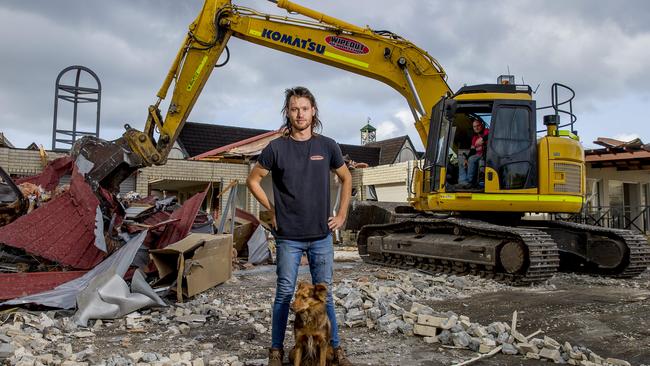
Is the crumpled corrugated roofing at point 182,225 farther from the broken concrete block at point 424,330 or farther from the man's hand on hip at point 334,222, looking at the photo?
the man's hand on hip at point 334,222

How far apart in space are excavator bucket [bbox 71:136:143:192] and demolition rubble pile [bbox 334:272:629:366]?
4.11 metres

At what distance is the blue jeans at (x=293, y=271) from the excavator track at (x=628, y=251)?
20.9 ft

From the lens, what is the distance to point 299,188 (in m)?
3.60

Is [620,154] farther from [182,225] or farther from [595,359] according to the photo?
[595,359]

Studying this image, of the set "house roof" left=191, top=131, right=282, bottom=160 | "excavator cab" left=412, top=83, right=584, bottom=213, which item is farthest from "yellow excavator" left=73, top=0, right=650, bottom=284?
"house roof" left=191, top=131, right=282, bottom=160

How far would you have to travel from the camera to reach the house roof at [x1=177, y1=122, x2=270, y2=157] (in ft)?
83.7

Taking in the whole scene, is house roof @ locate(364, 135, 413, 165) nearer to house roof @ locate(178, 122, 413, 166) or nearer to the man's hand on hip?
house roof @ locate(178, 122, 413, 166)

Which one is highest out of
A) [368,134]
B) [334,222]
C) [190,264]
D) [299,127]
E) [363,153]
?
[368,134]

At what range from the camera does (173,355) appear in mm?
4156

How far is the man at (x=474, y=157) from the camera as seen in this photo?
843 cm

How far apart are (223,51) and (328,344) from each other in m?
7.00

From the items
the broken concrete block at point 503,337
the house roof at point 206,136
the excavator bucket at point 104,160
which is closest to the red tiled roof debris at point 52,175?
the excavator bucket at point 104,160

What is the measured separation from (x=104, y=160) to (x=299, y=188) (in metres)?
5.86

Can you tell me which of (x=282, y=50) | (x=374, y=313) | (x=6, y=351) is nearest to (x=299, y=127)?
(x=374, y=313)
